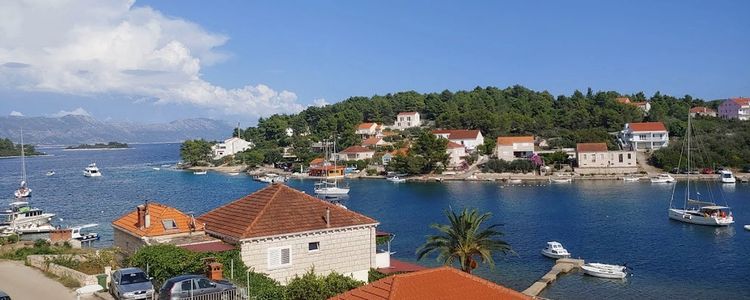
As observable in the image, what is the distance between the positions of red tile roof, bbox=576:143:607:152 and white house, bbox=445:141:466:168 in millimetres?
19904

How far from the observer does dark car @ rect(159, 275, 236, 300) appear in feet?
48.2

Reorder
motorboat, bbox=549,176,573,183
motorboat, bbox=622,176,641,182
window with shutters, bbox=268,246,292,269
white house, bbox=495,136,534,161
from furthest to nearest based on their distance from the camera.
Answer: white house, bbox=495,136,534,161 → motorboat, bbox=549,176,573,183 → motorboat, bbox=622,176,641,182 → window with shutters, bbox=268,246,292,269

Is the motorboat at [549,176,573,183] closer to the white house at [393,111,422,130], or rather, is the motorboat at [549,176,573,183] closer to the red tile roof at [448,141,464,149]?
the red tile roof at [448,141,464,149]

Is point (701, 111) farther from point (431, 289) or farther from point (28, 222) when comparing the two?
point (431, 289)

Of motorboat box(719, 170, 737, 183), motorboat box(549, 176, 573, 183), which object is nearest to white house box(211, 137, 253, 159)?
motorboat box(549, 176, 573, 183)

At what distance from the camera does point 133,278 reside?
1616 cm

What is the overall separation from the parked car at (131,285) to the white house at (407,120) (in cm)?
12765

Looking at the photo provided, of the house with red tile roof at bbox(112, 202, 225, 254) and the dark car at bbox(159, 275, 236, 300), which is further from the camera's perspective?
the house with red tile roof at bbox(112, 202, 225, 254)

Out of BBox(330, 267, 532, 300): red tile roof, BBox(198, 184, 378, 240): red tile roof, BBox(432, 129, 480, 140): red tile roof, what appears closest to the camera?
BBox(330, 267, 532, 300): red tile roof

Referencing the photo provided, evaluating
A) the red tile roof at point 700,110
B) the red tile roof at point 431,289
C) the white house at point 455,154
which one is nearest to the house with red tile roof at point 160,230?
the red tile roof at point 431,289

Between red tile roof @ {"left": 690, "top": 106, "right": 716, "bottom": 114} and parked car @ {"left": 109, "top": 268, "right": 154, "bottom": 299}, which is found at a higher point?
red tile roof @ {"left": 690, "top": 106, "right": 716, "bottom": 114}

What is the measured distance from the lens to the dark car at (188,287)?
14.7 m

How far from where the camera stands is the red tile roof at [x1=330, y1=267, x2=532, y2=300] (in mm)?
12099

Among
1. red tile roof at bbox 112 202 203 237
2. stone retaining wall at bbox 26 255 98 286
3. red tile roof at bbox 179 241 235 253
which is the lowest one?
stone retaining wall at bbox 26 255 98 286
